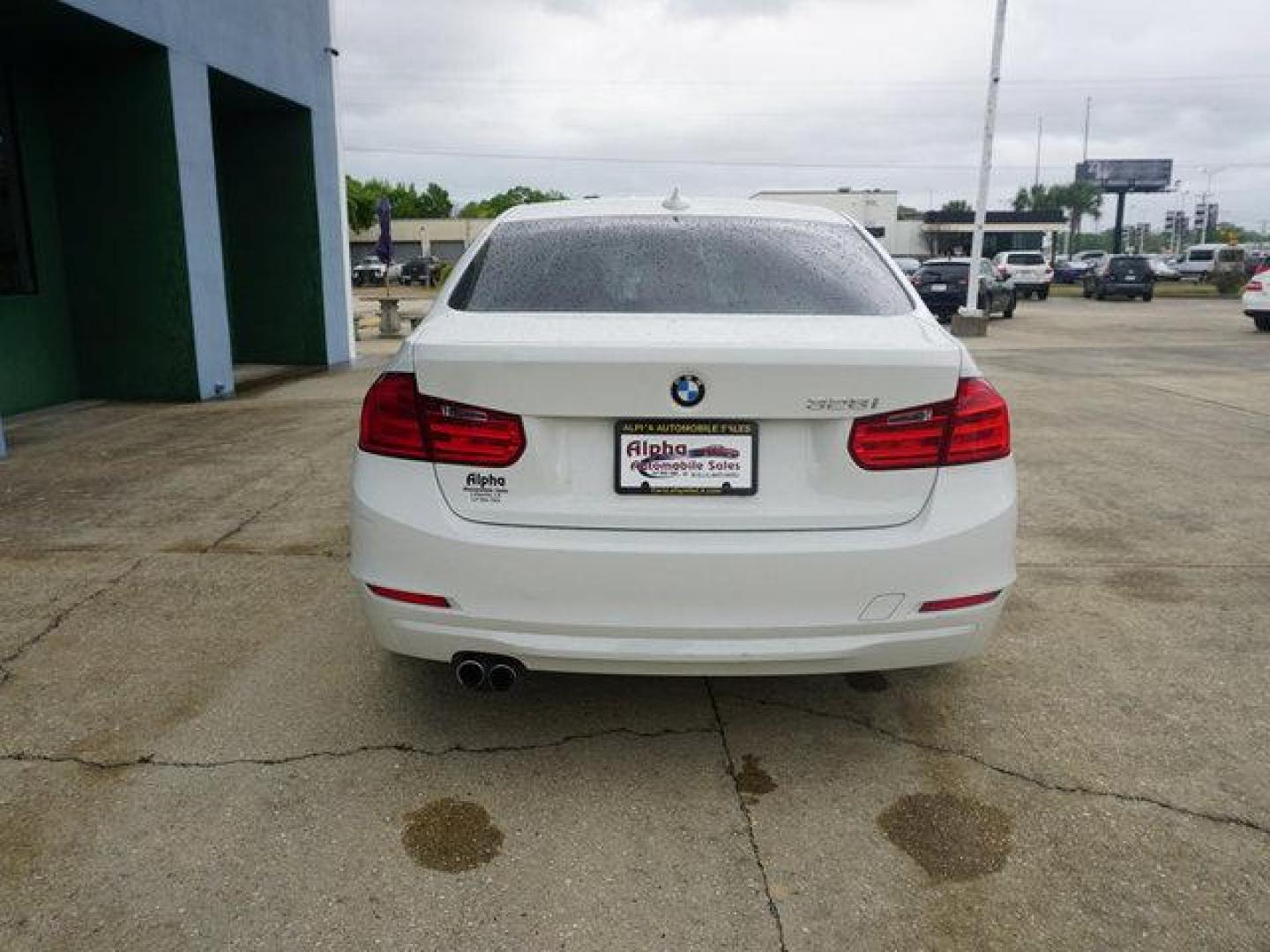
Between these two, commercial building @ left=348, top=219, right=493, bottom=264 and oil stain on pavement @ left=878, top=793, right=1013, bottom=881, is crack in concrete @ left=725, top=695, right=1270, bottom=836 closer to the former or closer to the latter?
oil stain on pavement @ left=878, top=793, right=1013, bottom=881

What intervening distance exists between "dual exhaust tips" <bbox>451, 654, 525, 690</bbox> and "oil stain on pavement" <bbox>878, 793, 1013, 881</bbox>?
1083 millimetres

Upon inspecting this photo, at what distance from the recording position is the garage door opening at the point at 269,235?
1296 centimetres

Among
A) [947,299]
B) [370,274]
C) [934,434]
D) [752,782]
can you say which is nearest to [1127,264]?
[947,299]

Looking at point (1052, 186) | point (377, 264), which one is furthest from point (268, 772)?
point (1052, 186)

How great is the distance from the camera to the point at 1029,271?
1399 inches

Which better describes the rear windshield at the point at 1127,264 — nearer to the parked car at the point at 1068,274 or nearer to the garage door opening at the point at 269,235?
the parked car at the point at 1068,274

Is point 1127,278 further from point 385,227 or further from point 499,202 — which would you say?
point 499,202

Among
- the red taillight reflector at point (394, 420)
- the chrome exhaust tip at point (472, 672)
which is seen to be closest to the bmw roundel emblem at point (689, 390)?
the red taillight reflector at point (394, 420)

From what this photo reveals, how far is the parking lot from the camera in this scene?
7.55 ft

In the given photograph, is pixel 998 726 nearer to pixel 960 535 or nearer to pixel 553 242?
pixel 960 535

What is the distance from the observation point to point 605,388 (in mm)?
2568

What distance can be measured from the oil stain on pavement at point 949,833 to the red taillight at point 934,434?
0.95 meters

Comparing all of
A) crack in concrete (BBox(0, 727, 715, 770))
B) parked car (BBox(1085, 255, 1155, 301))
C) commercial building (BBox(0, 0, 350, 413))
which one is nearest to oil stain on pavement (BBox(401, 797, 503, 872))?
crack in concrete (BBox(0, 727, 715, 770))

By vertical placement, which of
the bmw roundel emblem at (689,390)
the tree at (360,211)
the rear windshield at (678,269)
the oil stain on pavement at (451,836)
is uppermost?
the tree at (360,211)
